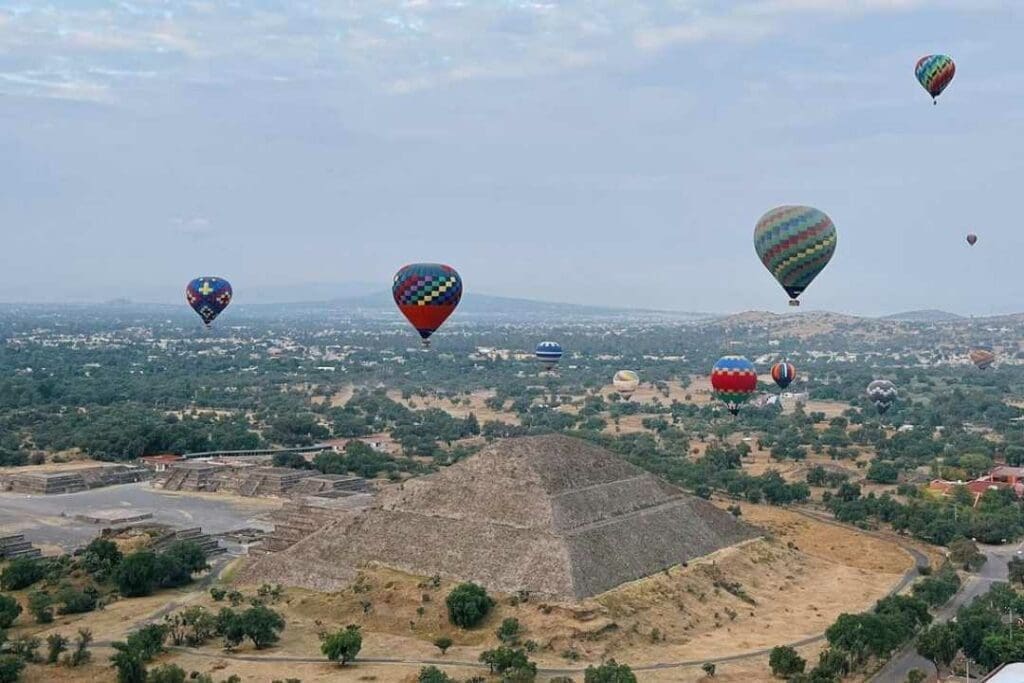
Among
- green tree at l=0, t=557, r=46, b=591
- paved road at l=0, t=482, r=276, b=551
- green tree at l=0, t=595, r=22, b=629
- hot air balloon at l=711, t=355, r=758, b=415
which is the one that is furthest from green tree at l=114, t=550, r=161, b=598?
hot air balloon at l=711, t=355, r=758, b=415

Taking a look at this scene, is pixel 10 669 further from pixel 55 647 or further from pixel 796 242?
pixel 796 242

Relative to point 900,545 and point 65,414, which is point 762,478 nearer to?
point 900,545

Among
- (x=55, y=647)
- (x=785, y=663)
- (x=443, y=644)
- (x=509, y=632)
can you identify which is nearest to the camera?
(x=785, y=663)

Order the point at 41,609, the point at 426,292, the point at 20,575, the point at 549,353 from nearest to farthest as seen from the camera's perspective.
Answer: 1. the point at 41,609
2. the point at 20,575
3. the point at 426,292
4. the point at 549,353

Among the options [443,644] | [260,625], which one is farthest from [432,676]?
[260,625]

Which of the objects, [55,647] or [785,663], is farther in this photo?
[55,647]

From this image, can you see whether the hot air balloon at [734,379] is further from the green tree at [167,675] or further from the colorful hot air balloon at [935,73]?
the green tree at [167,675]

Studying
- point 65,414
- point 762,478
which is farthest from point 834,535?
point 65,414

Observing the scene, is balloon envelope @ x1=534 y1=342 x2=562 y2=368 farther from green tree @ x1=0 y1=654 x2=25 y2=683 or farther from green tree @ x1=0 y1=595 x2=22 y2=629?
green tree @ x1=0 y1=654 x2=25 y2=683
